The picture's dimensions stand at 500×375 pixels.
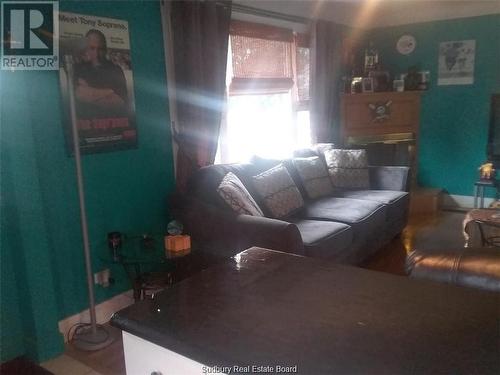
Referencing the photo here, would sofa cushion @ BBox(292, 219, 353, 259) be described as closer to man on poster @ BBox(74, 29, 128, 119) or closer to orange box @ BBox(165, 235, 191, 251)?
orange box @ BBox(165, 235, 191, 251)

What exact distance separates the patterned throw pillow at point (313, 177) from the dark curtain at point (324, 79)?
816mm

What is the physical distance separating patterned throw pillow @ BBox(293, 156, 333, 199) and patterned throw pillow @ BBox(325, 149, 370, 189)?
0.49ft

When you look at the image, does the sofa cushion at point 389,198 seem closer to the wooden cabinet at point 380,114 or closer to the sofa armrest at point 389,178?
the sofa armrest at point 389,178

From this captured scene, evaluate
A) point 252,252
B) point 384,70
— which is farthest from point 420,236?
point 252,252

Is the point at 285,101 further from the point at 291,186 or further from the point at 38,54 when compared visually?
the point at 38,54

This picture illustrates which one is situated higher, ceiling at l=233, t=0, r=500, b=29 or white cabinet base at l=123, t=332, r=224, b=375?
ceiling at l=233, t=0, r=500, b=29

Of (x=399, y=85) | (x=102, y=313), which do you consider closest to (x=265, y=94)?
(x=399, y=85)

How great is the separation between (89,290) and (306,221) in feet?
5.05

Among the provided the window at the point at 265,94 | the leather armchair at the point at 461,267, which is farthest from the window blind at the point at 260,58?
the leather armchair at the point at 461,267

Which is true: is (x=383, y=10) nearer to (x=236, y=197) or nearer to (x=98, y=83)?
(x=236, y=197)

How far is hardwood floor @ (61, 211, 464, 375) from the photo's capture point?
2262 mm

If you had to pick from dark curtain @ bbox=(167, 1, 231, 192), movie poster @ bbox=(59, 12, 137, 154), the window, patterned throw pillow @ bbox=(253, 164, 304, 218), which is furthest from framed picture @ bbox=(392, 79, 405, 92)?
movie poster @ bbox=(59, 12, 137, 154)

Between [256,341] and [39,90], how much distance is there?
2067 millimetres

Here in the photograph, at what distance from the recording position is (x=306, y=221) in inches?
121
